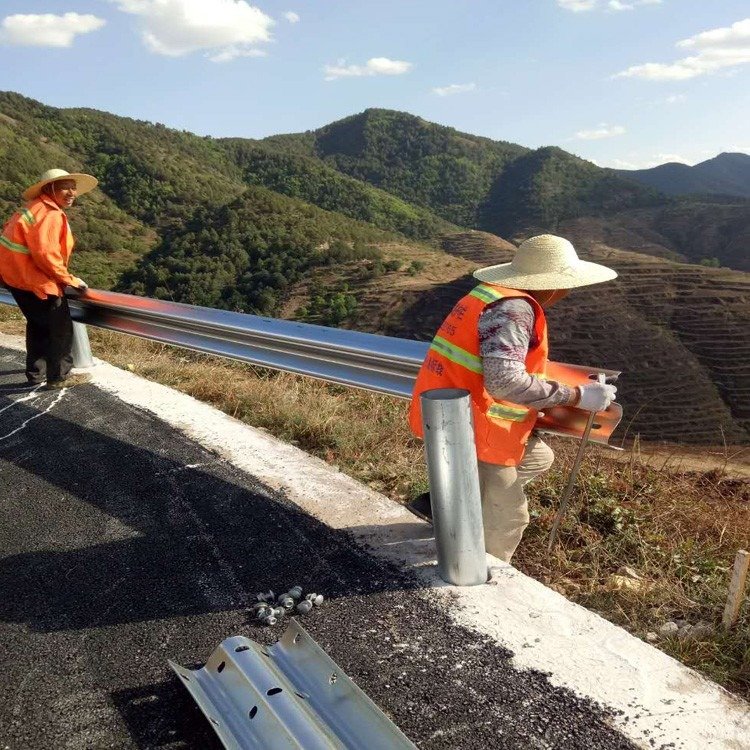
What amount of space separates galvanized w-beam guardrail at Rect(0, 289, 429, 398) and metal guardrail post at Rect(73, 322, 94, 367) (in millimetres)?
178

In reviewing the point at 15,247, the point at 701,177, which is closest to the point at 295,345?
the point at 15,247

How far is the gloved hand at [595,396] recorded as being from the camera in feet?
8.76

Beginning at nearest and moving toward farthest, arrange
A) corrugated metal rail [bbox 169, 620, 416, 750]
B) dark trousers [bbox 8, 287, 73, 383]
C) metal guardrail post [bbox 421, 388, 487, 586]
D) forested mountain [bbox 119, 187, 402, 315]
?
corrugated metal rail [bbox 169, 620, 416, 750] < metal guardrail post [bbox 421, 388, 487, 586] < dark trousers [bbox 8, 287, 73, 383] < forested mountain [bbox 119, 187, 402, 315]

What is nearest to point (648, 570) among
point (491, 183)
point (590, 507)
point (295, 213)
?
point (590, 507)

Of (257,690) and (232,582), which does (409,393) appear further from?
(257,690)

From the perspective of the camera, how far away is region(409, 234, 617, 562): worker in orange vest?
264cm

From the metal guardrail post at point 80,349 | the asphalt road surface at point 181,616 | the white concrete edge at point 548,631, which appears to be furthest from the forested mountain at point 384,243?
the metal guardrail post at point 80,349

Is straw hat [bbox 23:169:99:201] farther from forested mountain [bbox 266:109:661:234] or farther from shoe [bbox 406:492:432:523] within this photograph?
forested mountain [bbox 266:109:661:234]

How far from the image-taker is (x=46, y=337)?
5.13 metres

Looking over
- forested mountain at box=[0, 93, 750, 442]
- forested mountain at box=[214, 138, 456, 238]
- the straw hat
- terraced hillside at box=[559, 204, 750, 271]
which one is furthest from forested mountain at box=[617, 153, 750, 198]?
the straw hat

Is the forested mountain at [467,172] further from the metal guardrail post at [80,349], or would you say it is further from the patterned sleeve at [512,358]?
the patterned sleeve at [512,358]

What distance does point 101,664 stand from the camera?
78.4 inches

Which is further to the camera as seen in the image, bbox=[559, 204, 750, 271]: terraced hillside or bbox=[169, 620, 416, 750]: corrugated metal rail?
bbox=[559, 204, 750, 271]: terraced hillside

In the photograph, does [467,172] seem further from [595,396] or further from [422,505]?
[595,396]
